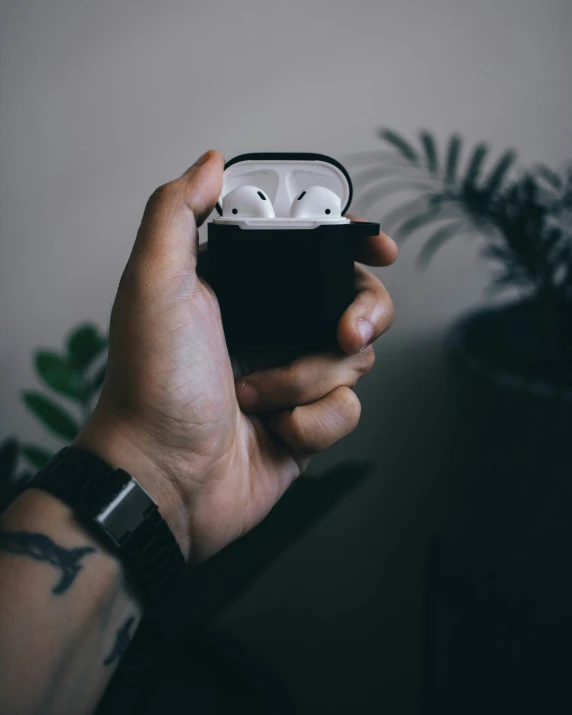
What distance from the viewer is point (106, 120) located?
928 millimetres

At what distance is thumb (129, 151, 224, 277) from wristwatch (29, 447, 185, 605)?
195 millimetres

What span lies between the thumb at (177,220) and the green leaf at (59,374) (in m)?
0.39

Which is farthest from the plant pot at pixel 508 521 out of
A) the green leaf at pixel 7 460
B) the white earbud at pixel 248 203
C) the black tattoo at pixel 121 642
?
the green leaf at pixel 7 460

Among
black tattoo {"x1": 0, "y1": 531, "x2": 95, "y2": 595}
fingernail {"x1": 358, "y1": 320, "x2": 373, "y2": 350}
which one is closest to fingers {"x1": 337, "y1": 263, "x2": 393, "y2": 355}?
fingernail {"x1": 358, "y1": 320, "x2": 373, "y2": 350}

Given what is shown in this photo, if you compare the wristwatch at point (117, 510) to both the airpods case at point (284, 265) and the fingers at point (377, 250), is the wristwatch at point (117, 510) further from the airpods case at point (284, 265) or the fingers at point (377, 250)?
the fingers at point (377, 250)

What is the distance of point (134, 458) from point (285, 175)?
32 centimetres

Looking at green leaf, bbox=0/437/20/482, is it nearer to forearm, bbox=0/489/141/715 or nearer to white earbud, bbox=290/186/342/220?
forearm, bbox=0/489/141/715

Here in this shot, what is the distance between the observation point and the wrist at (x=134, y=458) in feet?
1.70

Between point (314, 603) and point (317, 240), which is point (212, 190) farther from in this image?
point (314, 603)

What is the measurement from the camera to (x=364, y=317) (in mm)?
586

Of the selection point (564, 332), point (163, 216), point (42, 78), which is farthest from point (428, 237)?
point (42, 78)

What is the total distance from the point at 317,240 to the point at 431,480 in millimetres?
724

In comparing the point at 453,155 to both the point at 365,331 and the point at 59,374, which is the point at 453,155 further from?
the point at 59,374

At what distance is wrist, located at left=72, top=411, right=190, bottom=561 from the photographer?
1.70ft
